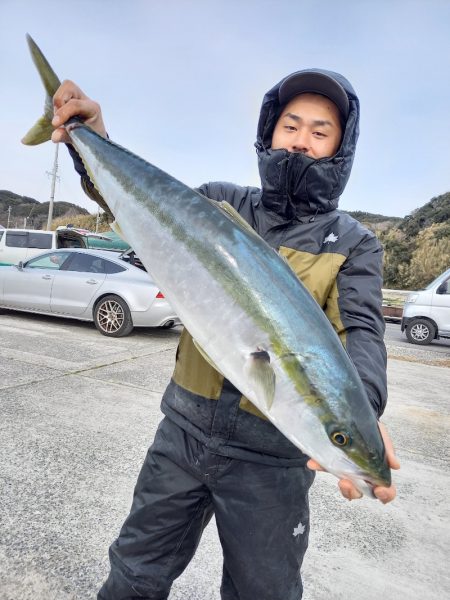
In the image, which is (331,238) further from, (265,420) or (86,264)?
(86,264)

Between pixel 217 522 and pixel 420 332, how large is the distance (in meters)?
10.2

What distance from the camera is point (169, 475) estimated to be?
1512mm

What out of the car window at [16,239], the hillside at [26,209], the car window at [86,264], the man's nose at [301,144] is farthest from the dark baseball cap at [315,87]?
the hillside at [26,209]

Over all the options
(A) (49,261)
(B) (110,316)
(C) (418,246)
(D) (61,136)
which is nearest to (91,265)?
(A) (49,261)

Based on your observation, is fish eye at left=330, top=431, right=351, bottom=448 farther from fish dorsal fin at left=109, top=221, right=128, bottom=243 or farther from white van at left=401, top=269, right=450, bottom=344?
white van at left=401, top=269, right=450, bottom=344

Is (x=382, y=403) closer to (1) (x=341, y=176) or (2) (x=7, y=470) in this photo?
(1) (x=341, y=176)

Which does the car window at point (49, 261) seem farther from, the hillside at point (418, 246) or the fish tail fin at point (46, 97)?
the hillside at point (418, 246)

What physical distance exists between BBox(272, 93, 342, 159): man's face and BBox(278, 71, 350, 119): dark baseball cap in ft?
0.08

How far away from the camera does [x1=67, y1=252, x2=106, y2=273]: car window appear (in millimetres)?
7449

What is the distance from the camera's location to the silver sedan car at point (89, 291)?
7.01m

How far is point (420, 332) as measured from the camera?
1067cm

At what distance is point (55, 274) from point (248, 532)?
22.8 ft

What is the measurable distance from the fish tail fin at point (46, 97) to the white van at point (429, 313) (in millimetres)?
10077

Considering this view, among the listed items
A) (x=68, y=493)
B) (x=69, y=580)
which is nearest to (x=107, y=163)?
(x=69, y=580)
